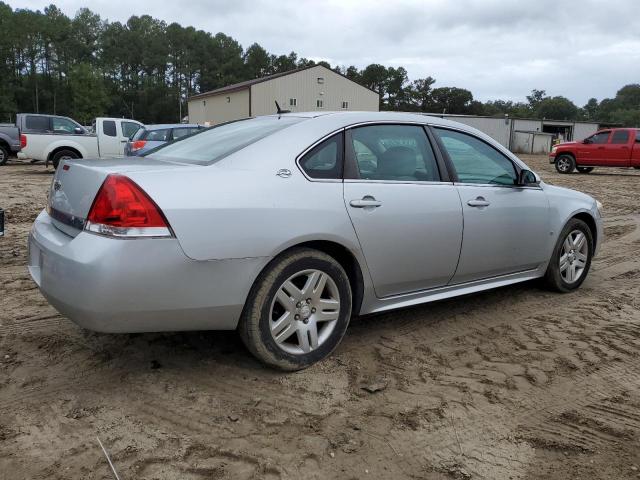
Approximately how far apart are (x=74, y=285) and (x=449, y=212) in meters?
2.31

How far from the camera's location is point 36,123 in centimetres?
1565

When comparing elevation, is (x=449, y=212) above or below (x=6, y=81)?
below

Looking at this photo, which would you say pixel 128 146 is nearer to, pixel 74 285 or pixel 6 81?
pixel 74 285

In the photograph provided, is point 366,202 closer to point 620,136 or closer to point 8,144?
point 8,144

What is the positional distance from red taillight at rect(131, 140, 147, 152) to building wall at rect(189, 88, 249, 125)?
2965 cm

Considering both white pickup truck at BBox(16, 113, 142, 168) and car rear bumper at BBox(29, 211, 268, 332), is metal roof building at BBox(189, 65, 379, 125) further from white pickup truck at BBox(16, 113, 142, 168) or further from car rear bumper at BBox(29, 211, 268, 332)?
car rear bumper at BBox(29, 211, 268, 332)

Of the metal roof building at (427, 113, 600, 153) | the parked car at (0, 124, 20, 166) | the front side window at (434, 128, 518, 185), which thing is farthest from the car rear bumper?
the metal roof building at (427, 113, 600, 153)

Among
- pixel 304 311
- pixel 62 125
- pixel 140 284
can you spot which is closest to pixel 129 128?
pixel 62 125

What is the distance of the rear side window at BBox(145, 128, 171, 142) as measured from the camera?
13.5 metres

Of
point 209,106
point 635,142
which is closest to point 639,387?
point 635,142

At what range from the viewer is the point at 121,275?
250cm

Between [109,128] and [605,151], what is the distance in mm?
17064

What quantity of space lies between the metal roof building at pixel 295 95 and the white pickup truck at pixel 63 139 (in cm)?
2812

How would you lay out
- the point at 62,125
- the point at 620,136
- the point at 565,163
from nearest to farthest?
the point at 62,125 → the point at 620,136 → the point at 565,163
